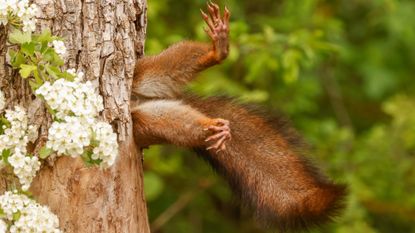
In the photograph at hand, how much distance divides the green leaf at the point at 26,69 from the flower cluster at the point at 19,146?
0.58 feet

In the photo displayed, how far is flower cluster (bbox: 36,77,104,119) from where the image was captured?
12.2ft

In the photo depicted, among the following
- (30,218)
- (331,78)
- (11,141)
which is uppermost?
(331,78)

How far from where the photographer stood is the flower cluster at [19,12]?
152 inches

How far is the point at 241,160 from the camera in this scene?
Result: 464 cm

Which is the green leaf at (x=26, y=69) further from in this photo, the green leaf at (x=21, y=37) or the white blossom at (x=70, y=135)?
the white blossom at (x=70, y=135)

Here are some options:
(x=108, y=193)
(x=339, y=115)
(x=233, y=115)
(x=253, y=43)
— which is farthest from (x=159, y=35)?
(x=108, y=193)

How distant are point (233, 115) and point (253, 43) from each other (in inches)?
87.8

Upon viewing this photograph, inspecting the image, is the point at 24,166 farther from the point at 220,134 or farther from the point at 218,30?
the point at 218,30

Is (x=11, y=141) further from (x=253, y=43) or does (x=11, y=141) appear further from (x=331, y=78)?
(x=331, y=78)

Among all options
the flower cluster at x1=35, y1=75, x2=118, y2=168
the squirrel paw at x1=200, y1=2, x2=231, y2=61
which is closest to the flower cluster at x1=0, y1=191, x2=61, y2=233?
the flower cluster at x1=35, y1=75, x2=118, y2=168

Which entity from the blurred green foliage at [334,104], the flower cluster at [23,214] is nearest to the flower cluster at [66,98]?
the flower cluster at [23,214]

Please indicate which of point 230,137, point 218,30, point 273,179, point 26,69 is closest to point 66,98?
point 26,69

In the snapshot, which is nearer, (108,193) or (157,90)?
(108,193)

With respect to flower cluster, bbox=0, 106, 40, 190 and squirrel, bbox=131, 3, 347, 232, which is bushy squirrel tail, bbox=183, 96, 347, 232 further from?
flower cluster, bbox=0, 106, 40, 190
